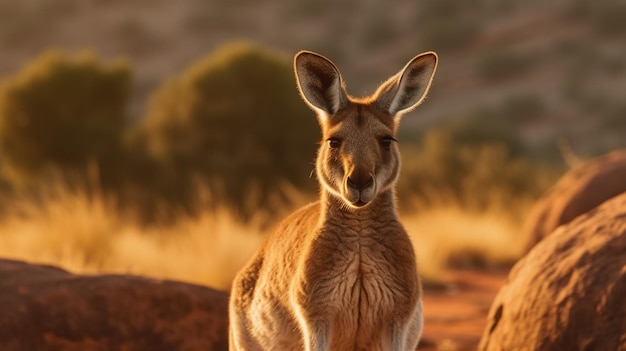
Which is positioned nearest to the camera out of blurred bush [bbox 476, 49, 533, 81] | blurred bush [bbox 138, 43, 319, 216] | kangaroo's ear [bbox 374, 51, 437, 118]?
kangaroo's ear [bbox 374, 51, 437, 118]

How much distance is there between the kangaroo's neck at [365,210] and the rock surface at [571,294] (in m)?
1.51

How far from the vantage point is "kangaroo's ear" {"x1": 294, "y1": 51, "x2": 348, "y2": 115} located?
194 inches

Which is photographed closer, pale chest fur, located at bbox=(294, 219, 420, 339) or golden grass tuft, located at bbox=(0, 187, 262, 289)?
→ pale chest fur, located at bbox=(294, 219, 420, 339)

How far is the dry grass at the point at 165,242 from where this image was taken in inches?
455

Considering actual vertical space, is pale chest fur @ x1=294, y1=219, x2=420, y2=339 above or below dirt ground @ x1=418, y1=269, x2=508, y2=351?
above

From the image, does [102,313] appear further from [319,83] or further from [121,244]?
[121,244]

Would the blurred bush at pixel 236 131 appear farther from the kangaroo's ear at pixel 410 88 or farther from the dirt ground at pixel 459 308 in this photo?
the kangaroo's ear at pixel 410 88

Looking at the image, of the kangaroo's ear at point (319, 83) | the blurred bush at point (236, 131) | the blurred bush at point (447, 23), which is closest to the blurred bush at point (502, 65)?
the blurred bush at point (447, 23)

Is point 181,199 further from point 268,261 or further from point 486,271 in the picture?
point 268,261

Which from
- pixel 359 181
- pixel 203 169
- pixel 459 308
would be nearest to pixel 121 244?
pixel 459 308

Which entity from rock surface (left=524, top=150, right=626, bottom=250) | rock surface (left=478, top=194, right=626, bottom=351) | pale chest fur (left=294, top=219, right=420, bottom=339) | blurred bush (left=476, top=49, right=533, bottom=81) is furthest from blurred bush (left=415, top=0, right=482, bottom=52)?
pale chest fur (left=294, top=219, right=420, bottom=339)

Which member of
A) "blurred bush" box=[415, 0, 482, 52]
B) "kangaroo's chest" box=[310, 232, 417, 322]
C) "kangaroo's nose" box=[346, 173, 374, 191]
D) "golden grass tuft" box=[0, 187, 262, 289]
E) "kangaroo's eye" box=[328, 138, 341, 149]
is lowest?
"golden grass tuft" box=[0, 187, 262, 289]

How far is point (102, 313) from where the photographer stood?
6.89 m

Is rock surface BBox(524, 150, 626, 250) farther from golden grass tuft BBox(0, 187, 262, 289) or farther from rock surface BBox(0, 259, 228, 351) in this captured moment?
rock surface BBox(0, 259, 228, 351)
